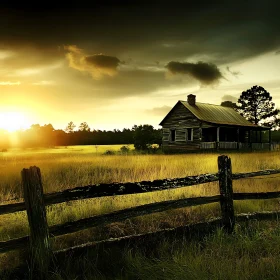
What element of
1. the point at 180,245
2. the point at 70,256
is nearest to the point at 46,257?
the point at 70,256

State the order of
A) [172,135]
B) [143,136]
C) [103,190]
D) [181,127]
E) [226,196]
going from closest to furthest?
[103,190] → [226,196] → [181,127] → [143,136] → [172,135]

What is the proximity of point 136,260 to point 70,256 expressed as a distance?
881 millimetres

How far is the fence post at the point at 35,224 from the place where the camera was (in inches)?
147

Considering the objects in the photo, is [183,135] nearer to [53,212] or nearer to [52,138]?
[53,212]

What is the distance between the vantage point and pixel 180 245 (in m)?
4.58

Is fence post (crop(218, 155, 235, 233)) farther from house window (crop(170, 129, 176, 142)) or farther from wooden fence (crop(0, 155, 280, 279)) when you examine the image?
house window (crop(170, 129, 176, 142))

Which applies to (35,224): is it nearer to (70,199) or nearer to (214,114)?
(70,199)

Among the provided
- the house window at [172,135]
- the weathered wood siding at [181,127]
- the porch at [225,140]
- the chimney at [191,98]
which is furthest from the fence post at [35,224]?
the house window at [172,135]

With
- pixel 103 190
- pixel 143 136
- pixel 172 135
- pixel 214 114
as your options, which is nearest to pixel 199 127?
pixel 214 114

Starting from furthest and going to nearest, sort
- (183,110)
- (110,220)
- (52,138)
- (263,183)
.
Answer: (52,138) → (183,110) → (263,183) → (110,220)

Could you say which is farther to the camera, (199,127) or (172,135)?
(172,135)

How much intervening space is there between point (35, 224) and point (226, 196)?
3.19 metres

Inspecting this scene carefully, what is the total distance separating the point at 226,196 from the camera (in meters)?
5.23

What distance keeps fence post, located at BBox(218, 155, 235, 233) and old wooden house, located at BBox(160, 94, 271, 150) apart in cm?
2608
